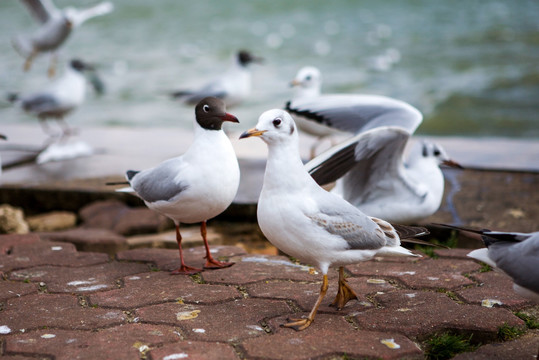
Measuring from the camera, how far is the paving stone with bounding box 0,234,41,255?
3743 mm

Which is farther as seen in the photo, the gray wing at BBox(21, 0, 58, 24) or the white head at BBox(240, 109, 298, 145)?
the gray wing at BBox(21, 0, 58, 24)

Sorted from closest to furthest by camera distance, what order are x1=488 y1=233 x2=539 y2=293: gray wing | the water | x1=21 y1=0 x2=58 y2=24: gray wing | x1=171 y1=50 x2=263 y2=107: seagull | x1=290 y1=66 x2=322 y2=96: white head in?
→ x1=488 y1=233 x2=539 y2=293: gray wing < x1=290 y1=66 x2=322 y2=96: white head < x1=171 y1=50 x2=263 y2=107: seagull < x1=21 y1=0 x2=58 y2=24: gray wing < the water

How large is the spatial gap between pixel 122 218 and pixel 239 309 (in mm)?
1974

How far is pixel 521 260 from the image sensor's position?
233 centimetres

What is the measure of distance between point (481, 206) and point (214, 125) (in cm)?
194

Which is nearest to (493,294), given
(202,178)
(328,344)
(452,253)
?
(452,253)

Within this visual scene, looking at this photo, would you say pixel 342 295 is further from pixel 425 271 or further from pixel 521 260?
pixel 521 260

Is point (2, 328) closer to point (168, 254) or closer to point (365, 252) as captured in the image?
point (168, 254)

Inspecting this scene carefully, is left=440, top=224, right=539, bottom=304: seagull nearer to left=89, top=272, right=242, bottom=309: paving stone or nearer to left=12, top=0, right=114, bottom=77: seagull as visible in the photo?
left=89, top=272, right=242, bottom=309: paving stone

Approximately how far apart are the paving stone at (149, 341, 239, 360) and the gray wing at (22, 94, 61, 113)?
5205mm

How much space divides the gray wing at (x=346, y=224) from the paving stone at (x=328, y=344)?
0.32 m

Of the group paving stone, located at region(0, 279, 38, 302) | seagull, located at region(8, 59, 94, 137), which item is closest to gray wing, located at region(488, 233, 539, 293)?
paving stone, located at region(0, 279, 38, 302)

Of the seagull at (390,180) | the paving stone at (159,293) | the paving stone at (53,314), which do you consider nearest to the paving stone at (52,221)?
the paving stone at (159,293)

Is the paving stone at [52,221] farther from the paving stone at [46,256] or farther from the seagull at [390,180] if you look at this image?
the seagull at [390,180]
